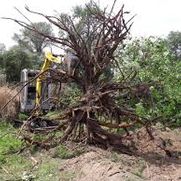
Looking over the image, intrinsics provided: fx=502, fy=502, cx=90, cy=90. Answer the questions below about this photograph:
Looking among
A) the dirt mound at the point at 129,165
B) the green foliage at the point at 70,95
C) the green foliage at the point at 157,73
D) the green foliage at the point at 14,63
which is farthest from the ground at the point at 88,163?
the green foliage at the point at 14,63

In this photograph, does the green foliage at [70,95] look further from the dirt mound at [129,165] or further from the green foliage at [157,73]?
the dirt mound at [129,165]

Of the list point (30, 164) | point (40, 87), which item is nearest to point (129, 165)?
point (30, 164)

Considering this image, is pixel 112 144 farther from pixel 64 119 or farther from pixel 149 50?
pixel 149 50

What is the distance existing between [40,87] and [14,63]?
767 inches

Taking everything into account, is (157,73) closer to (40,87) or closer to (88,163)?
(40,87)

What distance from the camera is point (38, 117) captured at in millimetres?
10844

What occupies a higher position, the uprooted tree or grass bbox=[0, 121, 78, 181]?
the uprooted tree

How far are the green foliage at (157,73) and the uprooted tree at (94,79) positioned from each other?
1.80 metres

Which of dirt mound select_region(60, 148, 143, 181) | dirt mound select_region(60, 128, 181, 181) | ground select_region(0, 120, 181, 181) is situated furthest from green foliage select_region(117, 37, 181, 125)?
dirt mound select_region(60, 148, 143, 181)

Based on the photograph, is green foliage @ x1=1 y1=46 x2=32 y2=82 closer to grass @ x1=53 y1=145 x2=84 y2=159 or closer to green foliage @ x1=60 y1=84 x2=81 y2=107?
green foliage @ x1=60 y1=84 x2=81 y2=107

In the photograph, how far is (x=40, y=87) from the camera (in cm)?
1254

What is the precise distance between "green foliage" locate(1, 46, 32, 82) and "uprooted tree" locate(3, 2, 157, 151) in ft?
67.8

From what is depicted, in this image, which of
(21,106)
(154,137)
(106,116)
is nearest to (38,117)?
(106,116)

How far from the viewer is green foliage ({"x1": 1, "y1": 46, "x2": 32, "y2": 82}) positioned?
30.8m
